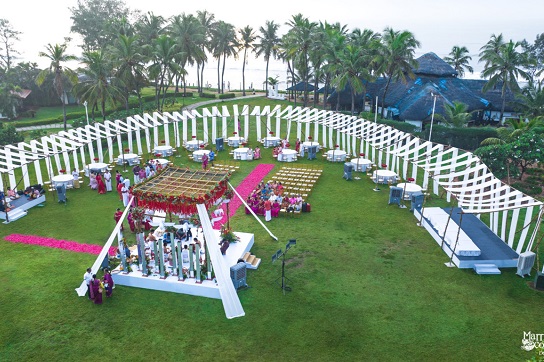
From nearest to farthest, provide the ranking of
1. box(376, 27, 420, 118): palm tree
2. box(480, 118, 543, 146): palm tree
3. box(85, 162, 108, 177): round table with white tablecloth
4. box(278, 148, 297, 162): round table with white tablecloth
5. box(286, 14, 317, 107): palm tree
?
box(85, 162, 108, 177): round table with white tablecloth, box(480, 118, 543, 146): palm tree, box(278, 148, 297, 162): round table with white tablecloth, box(376, 27, 420, 118): palm tree, box(286, 14, 317, 107): palm tree

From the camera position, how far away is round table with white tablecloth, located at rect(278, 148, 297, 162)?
102ft

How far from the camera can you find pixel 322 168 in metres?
29.9

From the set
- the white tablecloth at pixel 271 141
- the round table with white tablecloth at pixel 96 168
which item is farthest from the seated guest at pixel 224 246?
the white tablecloth at pixel 271 141

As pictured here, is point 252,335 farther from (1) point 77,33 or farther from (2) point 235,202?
(1) point 77,33

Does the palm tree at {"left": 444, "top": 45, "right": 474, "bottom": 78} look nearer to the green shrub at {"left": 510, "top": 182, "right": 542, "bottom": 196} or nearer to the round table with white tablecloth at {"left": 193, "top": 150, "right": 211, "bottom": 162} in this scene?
the green shrub at {"left": 510, "top": 182, "right": 542, "bottom": 196}

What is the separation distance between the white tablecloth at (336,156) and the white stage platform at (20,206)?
19755 millimetres

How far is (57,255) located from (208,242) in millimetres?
7379

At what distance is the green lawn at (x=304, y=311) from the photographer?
1195 cm

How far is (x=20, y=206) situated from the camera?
853 inches

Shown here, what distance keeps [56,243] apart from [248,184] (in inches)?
458

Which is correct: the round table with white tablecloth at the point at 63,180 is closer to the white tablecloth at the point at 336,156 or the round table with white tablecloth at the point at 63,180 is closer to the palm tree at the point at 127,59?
the palm tree at the point at 127,59

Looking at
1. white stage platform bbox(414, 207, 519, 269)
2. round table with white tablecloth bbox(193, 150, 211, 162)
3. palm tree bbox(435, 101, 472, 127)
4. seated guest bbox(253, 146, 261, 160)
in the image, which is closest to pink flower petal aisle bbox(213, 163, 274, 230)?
seated guest bbox(253, 146, 261, 160)

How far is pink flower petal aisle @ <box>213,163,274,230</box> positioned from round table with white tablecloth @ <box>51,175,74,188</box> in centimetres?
1023

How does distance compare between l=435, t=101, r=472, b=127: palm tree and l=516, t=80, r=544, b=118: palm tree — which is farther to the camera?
l=516, t=80, r=544, b=118: palm tree
